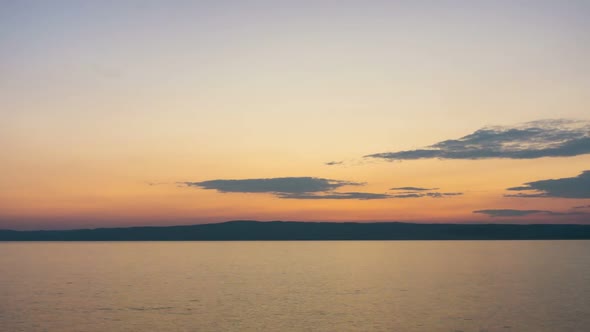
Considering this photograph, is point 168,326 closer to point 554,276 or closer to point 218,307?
point 218,307

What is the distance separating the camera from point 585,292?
88562 millimetres

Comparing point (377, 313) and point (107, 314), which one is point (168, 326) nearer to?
point (107, 314)

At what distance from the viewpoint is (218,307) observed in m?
72.7

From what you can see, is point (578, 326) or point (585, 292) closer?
point (578, 326)

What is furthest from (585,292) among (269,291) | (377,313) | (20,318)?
(20,318)

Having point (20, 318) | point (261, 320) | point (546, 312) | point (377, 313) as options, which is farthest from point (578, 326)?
point (20, 318)

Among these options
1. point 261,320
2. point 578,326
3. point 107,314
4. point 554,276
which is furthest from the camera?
point 554,276

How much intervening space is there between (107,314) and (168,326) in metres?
11.5

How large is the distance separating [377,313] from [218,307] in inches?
734

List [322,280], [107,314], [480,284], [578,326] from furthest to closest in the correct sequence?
[322,280], [480,284], [107,314], [578,326]

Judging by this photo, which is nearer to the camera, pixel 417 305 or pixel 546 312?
pixel 546 312

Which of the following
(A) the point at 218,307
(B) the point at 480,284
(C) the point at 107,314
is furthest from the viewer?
(B) the point at 480,284

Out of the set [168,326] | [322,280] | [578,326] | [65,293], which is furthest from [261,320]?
[322,280]

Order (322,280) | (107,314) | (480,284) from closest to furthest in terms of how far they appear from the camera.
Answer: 1. (107,314)
2. (480,284)
3. (322,280)
